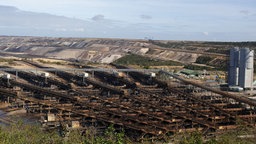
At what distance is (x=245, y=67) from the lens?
32.9 meters

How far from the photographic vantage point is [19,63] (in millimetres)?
54125

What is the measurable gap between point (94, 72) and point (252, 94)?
55.8 feet

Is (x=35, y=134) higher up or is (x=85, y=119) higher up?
(x=35, y=134)

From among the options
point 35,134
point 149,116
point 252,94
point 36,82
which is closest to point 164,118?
point 149,116

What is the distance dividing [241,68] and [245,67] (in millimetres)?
407

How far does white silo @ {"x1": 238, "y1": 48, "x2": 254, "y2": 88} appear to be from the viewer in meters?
32.6

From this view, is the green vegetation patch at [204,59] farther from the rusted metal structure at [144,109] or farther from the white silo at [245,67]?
the rusted metal structure at [144,109]

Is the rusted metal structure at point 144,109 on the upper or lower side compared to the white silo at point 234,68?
lower

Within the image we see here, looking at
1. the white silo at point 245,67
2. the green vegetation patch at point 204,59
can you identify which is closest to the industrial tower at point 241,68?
the white silo at point 245,67

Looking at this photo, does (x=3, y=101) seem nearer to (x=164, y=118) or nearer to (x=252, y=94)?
(x=164, y=118)

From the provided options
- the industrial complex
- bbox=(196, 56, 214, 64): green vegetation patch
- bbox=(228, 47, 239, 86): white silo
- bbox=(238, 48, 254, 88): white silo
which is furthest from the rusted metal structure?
bbox=(196, 56, 214, 64): green vegetation patch

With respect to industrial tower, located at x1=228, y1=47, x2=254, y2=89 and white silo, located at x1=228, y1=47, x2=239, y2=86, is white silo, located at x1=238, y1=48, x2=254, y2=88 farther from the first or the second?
white silo, located at x1=228, y1=47, x2=239, y2=86

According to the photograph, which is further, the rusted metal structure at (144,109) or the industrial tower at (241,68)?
the industrial tower at (241,68)

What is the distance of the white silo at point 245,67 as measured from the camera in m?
32.6
